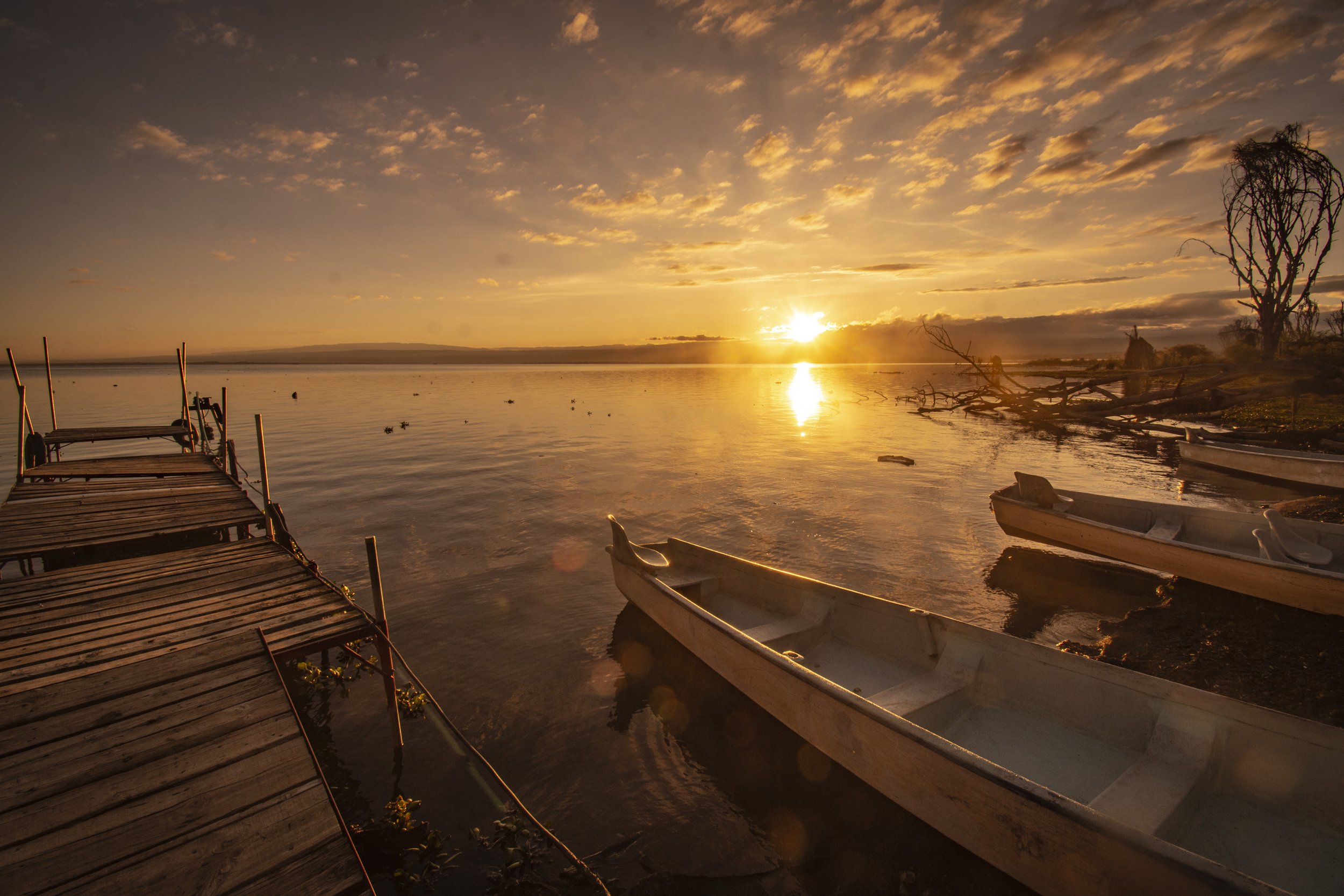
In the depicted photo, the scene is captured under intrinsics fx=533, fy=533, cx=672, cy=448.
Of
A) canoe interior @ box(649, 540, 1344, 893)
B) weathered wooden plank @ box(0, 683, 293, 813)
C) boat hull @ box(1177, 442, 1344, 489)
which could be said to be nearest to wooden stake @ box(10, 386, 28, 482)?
weathered wooden plank @ box(0, 683, 293, 813)

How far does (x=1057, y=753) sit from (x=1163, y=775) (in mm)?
950

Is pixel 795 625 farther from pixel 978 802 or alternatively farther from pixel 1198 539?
pixel 1198 539

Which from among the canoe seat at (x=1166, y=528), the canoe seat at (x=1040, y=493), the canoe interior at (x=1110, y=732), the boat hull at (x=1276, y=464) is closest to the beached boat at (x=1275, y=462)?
the boat hull at (x=1276, y=464)

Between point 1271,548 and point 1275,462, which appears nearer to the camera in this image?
point 1271,548

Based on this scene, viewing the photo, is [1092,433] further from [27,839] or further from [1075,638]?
[27,839]

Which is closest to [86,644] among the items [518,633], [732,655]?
[518,633]

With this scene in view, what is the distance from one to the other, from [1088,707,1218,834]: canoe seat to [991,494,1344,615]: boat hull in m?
6.97

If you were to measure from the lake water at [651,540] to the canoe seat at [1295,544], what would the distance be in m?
2.44

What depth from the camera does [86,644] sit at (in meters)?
5.91

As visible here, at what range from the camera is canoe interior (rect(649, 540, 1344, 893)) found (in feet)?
14.7

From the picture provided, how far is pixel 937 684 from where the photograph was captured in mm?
6789

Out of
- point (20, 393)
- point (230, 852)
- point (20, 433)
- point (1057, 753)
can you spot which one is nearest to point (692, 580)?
point (1057, 753)

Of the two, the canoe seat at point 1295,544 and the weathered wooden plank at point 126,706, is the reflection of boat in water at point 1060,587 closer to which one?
the canoe seat at point 1295,544

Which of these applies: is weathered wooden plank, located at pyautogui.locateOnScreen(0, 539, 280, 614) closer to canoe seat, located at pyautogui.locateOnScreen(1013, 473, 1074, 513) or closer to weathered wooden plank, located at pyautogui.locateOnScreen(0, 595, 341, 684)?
weathered wooden plank, located at pyautogui.locateOnScreen(0, 595, 341, 684)
